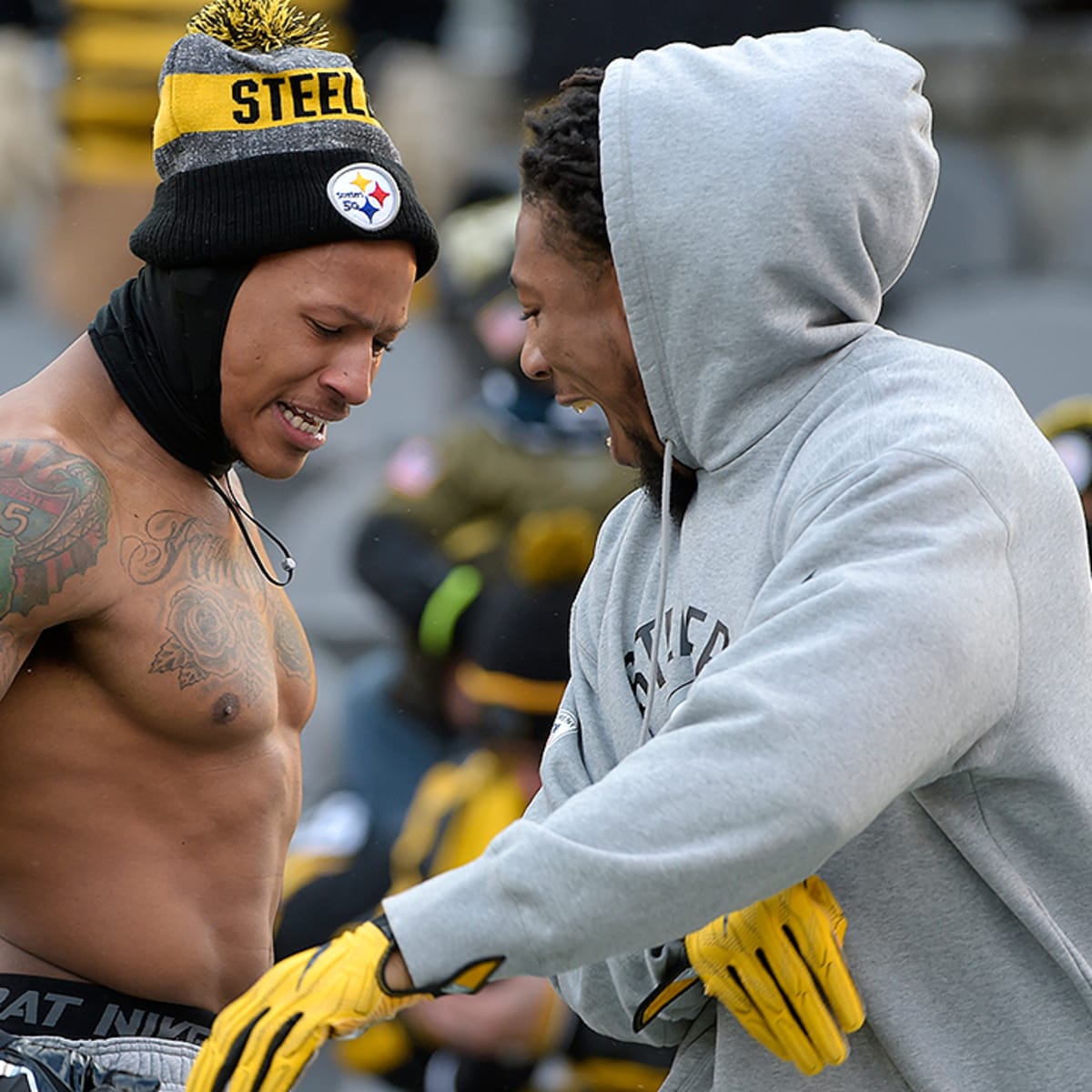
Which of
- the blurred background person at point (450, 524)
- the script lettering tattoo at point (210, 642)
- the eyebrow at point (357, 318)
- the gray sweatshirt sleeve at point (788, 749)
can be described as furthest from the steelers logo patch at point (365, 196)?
the blurred background person at point (450, 524)

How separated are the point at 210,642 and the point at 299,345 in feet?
1.36

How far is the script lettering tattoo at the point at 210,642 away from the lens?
2311mm

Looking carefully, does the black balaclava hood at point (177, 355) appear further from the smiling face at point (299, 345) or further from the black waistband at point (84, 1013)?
the black waistband at point (84, 1013)

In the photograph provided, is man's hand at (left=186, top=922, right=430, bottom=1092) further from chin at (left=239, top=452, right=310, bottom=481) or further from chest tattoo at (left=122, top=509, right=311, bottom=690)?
chin at (left=239, top=452, right=310, bottom=481)

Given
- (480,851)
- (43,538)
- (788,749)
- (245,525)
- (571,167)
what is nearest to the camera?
(788,749)

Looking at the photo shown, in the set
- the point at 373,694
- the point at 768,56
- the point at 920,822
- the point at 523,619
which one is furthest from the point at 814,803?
the point at 373,694

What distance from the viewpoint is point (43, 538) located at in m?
2.13

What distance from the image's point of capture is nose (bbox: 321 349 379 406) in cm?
243

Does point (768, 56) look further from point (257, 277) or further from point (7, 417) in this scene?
point (7, 417)

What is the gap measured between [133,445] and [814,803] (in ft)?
3.85

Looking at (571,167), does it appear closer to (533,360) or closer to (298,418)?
(533,360)

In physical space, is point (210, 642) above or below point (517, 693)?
above

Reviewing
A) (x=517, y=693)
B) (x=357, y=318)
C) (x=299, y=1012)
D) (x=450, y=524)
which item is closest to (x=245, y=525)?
(x=357, y=318)

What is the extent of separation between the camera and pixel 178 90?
7.97 ft
